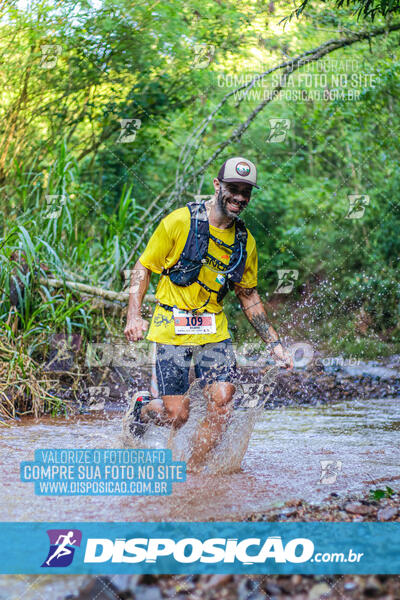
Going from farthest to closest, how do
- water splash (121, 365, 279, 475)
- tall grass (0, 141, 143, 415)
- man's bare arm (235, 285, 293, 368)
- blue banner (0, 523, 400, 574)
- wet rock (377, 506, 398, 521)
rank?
tall grass (0, 141, 143, 415) < man's bare arm (235, 285, 293, 368) < water splash (121, 365, 279, 475) < wet rock (377, 506, 398, 521) < blue banner (0, 523, 400, 574)

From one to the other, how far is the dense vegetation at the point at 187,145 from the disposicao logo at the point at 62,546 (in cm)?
376

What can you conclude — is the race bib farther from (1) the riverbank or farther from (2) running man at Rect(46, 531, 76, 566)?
(1) the riverbank

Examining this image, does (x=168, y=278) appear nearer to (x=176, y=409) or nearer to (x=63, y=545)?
(x=176, y=409)

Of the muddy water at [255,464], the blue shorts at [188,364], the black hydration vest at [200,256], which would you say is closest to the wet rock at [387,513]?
the muddy water at [255,464]

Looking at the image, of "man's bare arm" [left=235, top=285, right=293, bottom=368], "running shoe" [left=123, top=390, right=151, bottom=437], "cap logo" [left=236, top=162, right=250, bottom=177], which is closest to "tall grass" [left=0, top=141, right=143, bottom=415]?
"running shoe" [left=123, top=390, right=151, bottom=437]

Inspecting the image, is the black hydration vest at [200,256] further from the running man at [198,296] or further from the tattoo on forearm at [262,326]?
the tattoo on forearm at [262,326]

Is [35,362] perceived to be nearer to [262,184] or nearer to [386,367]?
[386,367]

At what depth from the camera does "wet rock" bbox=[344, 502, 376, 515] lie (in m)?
3.47

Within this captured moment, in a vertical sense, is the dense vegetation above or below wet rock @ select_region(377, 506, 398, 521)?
above

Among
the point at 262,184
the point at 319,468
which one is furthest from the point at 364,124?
the point at 319,468

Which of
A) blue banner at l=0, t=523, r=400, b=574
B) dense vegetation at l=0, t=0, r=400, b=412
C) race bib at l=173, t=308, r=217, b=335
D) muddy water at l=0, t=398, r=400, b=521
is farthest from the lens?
dense vegetation at l=0, t=0, r=400, b=412

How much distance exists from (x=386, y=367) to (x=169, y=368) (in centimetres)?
578

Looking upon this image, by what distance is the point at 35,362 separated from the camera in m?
6.61

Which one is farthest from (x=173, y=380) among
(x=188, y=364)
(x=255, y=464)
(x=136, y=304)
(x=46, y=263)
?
(x=46, y=263)
